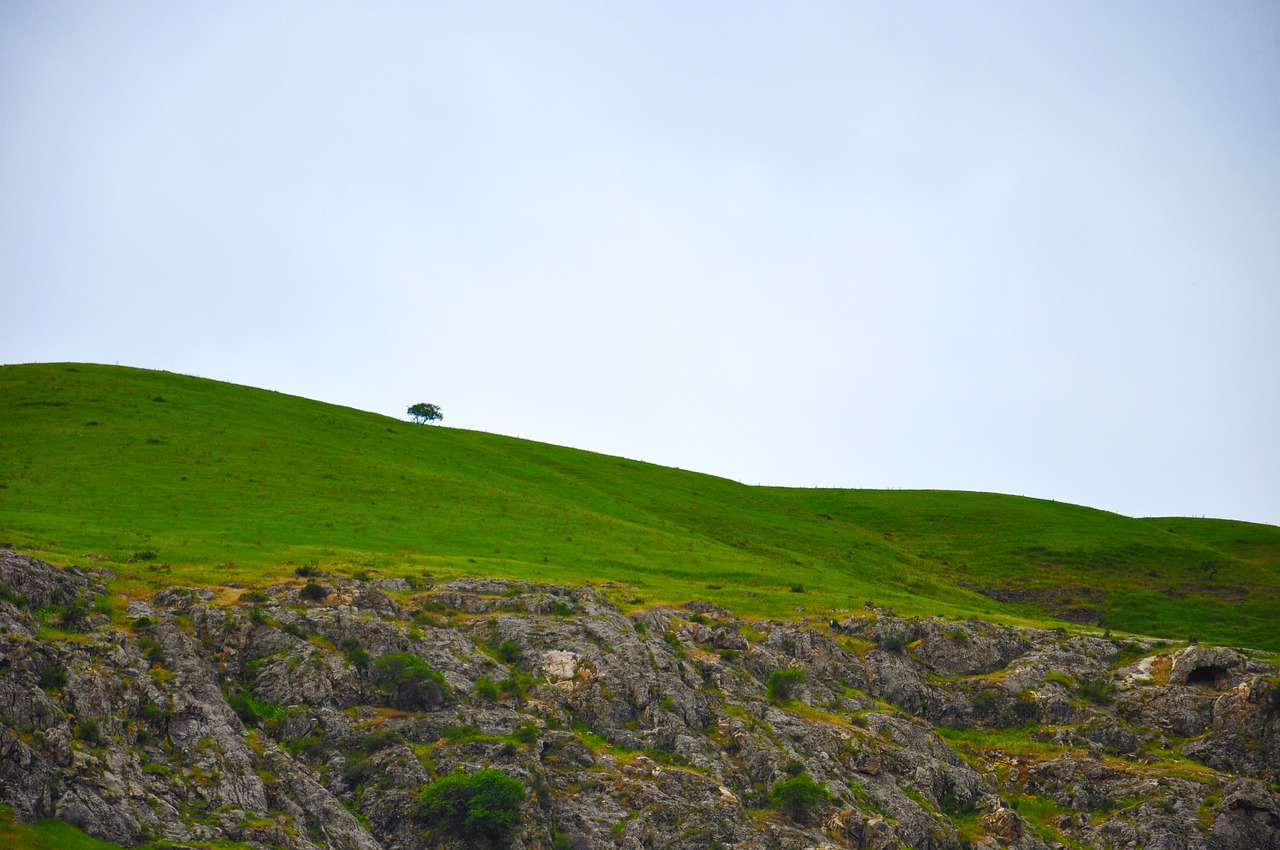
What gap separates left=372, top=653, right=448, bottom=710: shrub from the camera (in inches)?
1725

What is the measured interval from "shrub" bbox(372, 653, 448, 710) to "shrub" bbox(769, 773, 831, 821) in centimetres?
1716

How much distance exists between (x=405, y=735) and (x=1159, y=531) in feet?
376

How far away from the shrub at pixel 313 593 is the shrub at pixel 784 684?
26224mm

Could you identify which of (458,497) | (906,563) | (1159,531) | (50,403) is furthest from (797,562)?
(50,403)

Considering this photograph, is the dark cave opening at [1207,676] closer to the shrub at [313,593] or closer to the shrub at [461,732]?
the shrub at [461,732]

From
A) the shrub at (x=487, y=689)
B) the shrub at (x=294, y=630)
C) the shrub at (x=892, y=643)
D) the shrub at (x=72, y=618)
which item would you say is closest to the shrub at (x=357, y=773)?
the shrub at (x=487, y=689)

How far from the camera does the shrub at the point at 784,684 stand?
52844mm

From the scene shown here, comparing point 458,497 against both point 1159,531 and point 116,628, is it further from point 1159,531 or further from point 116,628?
point 1159,531

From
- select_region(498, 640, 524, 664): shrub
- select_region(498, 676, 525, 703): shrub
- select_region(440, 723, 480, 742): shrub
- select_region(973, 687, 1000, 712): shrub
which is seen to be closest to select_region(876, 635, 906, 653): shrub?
select_region(973, 687, 1000, 712): shrub

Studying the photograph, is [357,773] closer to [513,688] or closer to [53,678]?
[513,688]

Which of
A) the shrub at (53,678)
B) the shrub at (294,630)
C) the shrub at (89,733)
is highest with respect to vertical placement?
the shrub at (294,630)

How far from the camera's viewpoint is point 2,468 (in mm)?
69500

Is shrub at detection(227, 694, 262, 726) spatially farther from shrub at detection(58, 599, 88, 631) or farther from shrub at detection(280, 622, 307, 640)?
shrub at detection(58, 599, 88, 631)

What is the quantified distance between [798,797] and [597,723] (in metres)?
10.8
